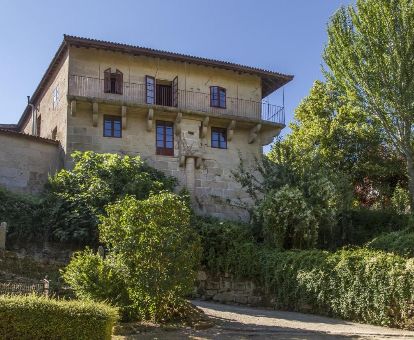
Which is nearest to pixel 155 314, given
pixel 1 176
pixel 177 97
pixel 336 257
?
pixel 336 257

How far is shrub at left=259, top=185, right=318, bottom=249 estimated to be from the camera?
2064 cm

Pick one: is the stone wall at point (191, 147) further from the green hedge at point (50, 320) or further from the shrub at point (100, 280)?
the green hedge at point (50, 320)

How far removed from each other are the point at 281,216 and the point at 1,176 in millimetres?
11698

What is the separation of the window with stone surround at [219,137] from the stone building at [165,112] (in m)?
0.05

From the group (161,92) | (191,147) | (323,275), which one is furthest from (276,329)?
(161,92)

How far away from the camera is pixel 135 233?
13.0 meters

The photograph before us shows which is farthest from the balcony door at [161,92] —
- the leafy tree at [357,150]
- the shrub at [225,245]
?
the shrub at [225,245]

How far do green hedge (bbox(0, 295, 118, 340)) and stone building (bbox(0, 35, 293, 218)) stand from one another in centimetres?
1493

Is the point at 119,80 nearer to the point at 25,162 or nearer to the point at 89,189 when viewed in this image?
the point at 25,162

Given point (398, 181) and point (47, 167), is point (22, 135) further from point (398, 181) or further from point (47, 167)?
point (398, 181)

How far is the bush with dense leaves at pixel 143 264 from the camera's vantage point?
12820 millimetres

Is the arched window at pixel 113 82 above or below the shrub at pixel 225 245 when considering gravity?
above

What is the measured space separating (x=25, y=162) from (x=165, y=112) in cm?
664

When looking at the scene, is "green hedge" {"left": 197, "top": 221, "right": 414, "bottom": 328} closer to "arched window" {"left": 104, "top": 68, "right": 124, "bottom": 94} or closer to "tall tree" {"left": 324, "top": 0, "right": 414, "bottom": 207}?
"tall tree" {"left": 324, "top": 0, "right": 414, "bottom": 207}
